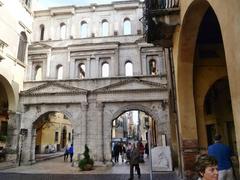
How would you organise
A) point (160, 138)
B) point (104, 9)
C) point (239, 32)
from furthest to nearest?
point (104, 9)
point (160, 138)
point (239, 32)

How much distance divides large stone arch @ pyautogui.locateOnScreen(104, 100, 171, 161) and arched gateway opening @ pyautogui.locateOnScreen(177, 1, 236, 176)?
897cm

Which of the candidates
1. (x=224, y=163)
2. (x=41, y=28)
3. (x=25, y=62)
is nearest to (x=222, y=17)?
(x=224, y=163)

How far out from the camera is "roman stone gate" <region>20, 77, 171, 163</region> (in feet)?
62.3

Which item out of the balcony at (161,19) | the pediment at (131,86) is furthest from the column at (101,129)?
the balcony at (161,19)

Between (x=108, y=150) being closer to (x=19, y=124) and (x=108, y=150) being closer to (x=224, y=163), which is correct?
(x=19, y=124)

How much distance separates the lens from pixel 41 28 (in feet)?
84.2

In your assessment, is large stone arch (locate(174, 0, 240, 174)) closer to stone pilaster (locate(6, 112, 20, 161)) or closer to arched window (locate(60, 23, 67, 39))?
stone pilaster (locate(6, 112, 20, 161))

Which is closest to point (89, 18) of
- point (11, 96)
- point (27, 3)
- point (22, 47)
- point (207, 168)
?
point (27, 3)

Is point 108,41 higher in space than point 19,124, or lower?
higher

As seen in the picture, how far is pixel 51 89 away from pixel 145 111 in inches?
323

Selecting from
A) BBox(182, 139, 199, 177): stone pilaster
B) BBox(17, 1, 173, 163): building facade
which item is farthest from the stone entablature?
BBox(182, 139, 199, 177): stone pilaster

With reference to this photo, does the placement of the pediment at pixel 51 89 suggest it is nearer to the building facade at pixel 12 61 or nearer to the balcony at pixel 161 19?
the building facade at pixel 12 61

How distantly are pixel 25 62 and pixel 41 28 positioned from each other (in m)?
5.15

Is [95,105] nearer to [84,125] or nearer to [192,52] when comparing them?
[84,125]
